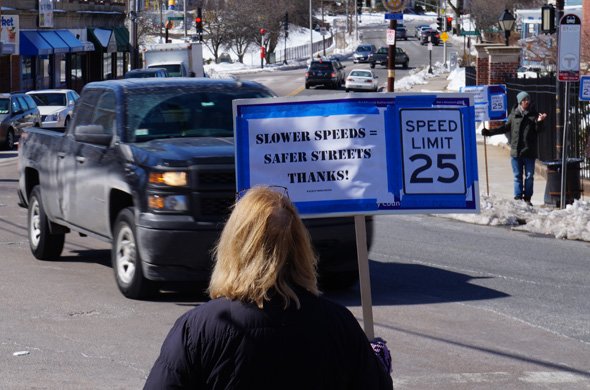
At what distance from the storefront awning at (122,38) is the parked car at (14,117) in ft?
118

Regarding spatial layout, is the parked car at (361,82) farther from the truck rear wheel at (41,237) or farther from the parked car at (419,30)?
the parked car at (419,30)

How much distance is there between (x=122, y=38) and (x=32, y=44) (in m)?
19.6

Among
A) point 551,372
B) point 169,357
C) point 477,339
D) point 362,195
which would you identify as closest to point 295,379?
point 169,357

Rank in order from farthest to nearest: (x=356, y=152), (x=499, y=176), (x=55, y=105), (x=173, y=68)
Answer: (x=173, y=68), (x=55, y=105), (x=499, y=176), (x=356, y=152)

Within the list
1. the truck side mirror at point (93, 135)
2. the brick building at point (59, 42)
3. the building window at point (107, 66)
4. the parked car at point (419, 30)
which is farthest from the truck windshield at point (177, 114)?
the parked car at point (419, 30)

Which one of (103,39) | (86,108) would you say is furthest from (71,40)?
(86,108)

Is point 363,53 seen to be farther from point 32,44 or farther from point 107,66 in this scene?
point 32,44

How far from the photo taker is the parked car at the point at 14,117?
30.6 metres

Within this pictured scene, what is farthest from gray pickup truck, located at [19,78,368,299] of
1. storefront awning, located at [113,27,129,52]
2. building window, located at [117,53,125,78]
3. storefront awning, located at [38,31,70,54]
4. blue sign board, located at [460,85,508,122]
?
building window, located at [117,53,125,78]

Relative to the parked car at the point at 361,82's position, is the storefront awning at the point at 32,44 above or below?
above

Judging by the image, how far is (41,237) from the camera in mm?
12148

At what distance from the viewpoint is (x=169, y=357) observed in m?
3.21

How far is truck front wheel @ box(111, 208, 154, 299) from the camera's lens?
9.76 metres

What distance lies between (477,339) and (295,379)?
5.66m
